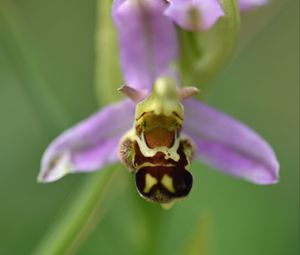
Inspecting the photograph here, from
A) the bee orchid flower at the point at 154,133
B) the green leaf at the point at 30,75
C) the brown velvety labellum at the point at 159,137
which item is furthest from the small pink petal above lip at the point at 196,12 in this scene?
the green leaf at the point at 30,75

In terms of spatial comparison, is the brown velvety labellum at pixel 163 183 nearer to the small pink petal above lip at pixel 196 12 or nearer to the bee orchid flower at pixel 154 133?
the bee orchid flower at pixel 154 133

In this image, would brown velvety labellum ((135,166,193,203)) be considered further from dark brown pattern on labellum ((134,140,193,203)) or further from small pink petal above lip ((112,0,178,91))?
small pink petal above lip ((112,0,178,91))

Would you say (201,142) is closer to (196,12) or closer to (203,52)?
(203,52)

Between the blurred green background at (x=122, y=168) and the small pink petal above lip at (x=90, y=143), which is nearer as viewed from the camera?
the small pink petal above lip at (x=90, y=143)

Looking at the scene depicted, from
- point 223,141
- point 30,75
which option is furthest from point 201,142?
point 30,75

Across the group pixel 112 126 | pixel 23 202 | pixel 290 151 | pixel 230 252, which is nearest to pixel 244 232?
pixel 230 252

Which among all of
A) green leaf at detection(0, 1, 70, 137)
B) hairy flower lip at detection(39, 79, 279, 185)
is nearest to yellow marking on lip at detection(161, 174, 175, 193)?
hairy flower lip at detection(39, 79, 279, 185)
